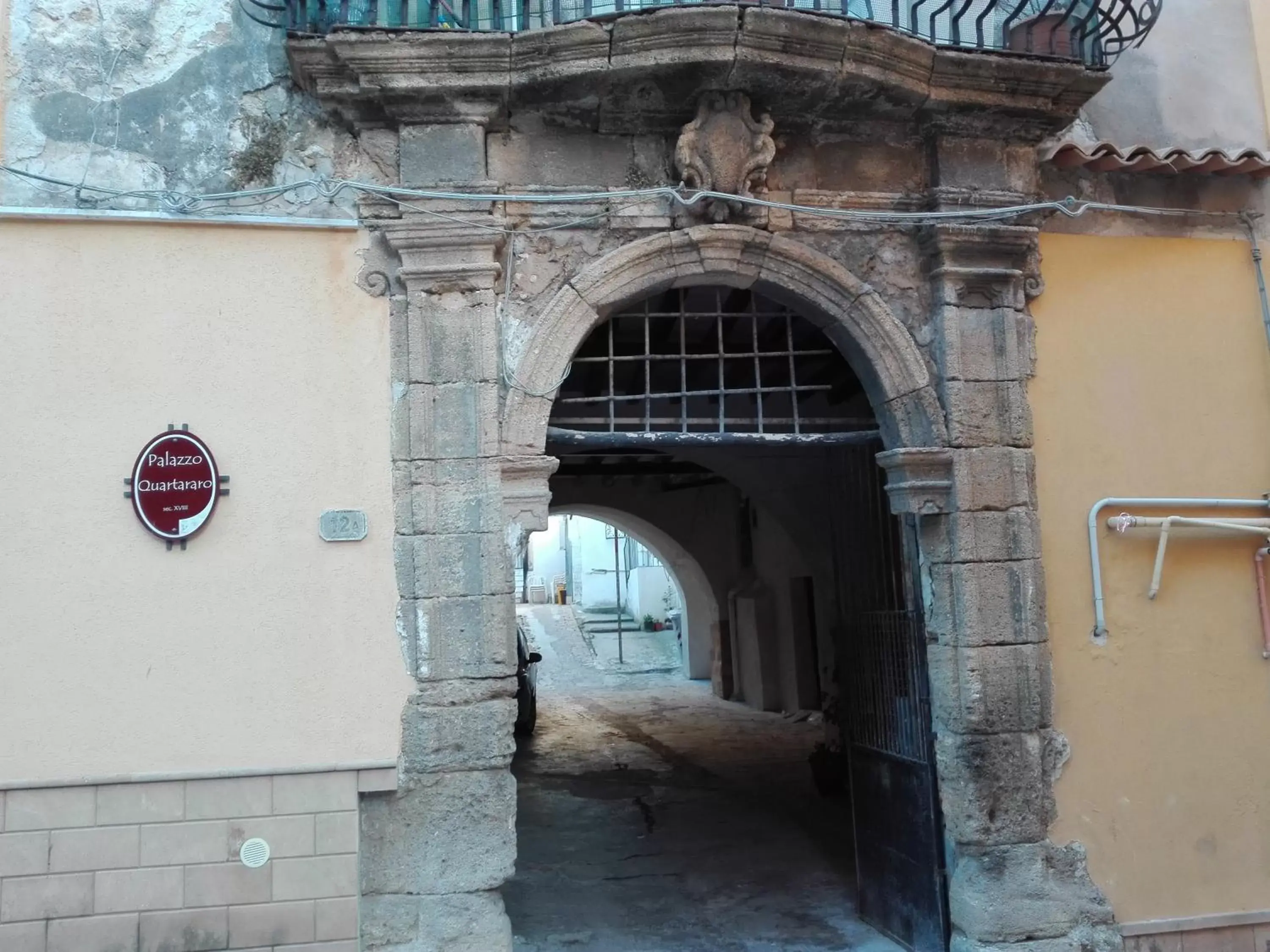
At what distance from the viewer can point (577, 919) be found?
4730 millimetres

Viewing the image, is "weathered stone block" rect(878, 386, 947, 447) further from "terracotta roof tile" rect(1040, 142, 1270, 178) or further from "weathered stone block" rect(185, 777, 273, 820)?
"weathered stone block" rect(185, 777, 273, 820)

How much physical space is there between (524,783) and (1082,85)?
19.0 feet

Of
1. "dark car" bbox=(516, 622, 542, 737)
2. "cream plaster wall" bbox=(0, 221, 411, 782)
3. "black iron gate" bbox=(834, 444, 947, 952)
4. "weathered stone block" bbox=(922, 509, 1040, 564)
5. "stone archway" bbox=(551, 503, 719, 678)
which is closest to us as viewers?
"cream plaster wall" bbox=(0, 221, 411, 782)

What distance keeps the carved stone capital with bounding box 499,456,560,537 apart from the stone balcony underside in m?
1.31

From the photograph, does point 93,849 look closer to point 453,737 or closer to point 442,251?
point 453,737

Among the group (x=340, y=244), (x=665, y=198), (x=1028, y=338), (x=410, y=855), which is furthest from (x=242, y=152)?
(x=1028, y=338)

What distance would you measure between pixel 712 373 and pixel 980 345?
237 centimetres

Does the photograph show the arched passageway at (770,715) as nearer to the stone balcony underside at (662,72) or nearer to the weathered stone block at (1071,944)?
the weathered stone block at (1071,944)

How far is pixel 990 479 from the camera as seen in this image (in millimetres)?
4160

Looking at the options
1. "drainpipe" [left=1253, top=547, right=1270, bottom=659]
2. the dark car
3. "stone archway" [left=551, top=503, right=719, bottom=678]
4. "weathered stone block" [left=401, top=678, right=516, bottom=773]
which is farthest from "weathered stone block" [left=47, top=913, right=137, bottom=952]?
"stone archway" [left=551, top=503, right=719, bottom=678]

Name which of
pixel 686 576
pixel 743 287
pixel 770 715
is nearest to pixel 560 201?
pixel 743 287

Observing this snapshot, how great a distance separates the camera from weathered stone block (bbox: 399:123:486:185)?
12.9 feet

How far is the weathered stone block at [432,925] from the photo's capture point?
361cm

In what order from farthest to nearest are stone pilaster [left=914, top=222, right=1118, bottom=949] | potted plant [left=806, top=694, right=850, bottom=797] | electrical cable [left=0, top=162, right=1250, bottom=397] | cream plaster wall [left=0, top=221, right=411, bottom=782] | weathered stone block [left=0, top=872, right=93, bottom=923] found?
potted plant [left=806, top=694, right=850, bottom=797]
stone pilaster [left=914, top=222, right=1118, bottom=949]
electrical cable [left=0, top=162, right=1250, bottom=397]
cream plaster wall [left=0, top=221, right=411, bottom=782]
weathered stone block [left=0, top=872, right=93, bottom=923]
